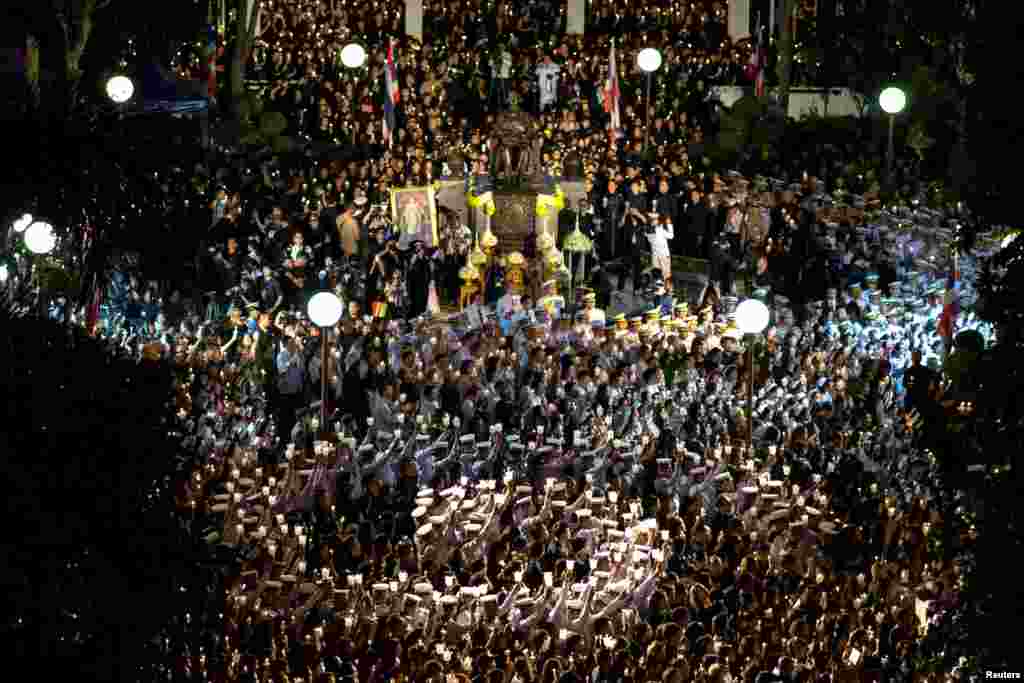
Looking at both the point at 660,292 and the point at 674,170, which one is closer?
the point at 660,292

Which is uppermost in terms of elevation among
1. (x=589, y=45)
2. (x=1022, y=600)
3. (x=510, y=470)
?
(x=589, y=45)

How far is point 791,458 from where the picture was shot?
65.6 ft

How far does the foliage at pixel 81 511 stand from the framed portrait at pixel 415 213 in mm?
22827

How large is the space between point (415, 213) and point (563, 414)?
948cm

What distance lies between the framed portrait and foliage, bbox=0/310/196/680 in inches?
899

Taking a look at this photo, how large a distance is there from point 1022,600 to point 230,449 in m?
11.7

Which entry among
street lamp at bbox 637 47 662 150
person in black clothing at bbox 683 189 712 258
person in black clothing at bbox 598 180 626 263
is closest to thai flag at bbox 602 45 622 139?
street lamp at bbox 637 47 662 150

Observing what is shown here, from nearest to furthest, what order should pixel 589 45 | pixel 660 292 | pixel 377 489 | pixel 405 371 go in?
pixel 377 489, pixel 405 371, pixel 660 292, pixel 589 45

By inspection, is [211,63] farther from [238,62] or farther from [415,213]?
[415,213]

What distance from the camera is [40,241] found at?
26.2ft

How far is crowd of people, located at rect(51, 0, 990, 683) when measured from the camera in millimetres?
15195

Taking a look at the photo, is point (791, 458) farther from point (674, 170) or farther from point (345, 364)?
point (674, 170)

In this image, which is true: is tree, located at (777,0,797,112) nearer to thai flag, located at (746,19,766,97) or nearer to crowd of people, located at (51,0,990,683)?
thai flag, located at (746,19,766,97)

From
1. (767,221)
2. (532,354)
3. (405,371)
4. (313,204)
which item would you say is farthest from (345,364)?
(767,221)
